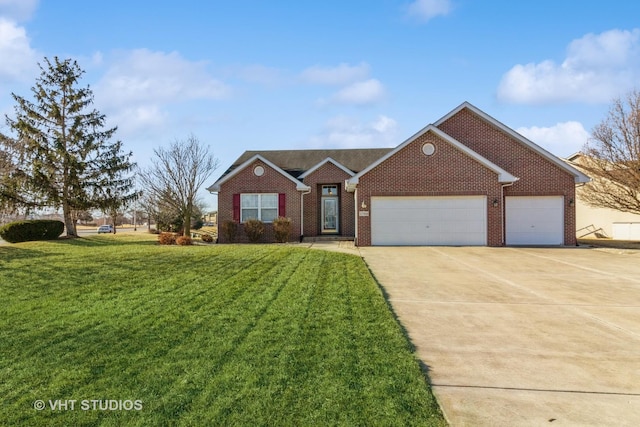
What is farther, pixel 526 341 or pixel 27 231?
pixel 27 231

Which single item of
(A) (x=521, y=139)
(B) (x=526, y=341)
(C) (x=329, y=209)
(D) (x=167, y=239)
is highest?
(A) (x=521, y=139)

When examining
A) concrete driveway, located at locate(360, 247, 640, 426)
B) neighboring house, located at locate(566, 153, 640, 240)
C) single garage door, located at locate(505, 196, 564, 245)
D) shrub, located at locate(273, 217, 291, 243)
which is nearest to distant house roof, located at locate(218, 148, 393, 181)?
shrub, located at locate(273, 217, 291, 243)

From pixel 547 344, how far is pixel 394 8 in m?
11.4

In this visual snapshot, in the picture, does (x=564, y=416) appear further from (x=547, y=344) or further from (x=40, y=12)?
(x=40, y=12)

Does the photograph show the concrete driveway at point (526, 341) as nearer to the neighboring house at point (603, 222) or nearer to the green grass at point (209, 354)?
the green grass at point (209, 354)

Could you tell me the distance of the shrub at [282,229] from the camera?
701 inches

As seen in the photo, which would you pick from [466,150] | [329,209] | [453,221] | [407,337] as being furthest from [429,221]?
[407,337]

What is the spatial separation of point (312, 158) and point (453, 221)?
1058 cm

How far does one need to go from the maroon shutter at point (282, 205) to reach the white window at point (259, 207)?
185mm

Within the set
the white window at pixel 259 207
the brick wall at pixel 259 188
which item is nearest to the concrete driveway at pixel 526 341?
the brick wall at pixel 259 188

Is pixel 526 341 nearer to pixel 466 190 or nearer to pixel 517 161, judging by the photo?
pixel 466 190
